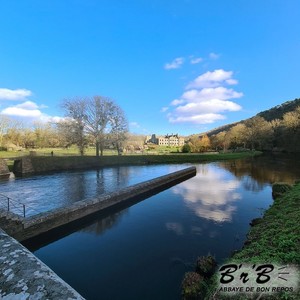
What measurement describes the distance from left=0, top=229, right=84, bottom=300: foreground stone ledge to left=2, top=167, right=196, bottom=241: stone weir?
18.6 ft

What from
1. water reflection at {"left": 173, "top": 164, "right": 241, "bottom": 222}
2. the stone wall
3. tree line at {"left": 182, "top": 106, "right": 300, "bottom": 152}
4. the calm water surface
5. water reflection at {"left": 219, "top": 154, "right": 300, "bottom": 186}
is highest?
tree line at {"left": 182, "top": 106, "right": 300, "bottom": 152}

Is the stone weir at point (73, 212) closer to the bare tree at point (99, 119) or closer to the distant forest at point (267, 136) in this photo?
the bare tree at point (99, 119)

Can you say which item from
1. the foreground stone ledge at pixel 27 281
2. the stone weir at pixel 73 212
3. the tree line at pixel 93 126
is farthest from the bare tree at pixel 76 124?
the foreground stone ledge at pixel 27 281

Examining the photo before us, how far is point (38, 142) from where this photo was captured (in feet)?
251

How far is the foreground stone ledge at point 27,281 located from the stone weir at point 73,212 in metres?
5.66

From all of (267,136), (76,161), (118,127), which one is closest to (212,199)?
(76,161)

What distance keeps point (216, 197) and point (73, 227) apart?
440 inches

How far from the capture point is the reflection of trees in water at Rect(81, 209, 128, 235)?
11.7m

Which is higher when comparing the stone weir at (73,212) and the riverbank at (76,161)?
the riverbank at (76,161)

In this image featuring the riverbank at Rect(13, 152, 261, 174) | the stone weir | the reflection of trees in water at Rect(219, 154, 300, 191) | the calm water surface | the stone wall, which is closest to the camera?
the calm water surface

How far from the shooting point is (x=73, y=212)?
12.6m

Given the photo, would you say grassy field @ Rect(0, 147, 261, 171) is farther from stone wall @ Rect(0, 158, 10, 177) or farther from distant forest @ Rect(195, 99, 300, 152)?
distant forest @ Rect(195, 99, 300, 152)

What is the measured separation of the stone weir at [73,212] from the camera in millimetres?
10017

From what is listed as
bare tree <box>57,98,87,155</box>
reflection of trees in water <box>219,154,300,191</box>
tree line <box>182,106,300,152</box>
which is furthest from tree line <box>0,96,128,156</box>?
tree line <box>182,106,300,152</box>
